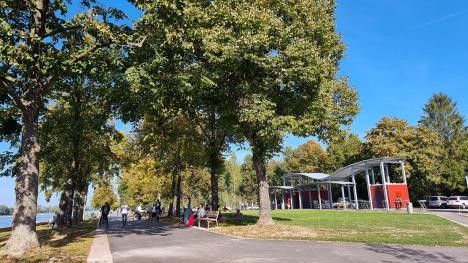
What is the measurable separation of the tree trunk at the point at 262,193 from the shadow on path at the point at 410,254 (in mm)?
8030

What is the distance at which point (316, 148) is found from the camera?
8550 centimetres

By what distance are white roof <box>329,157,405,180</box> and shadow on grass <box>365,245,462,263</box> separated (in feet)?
112

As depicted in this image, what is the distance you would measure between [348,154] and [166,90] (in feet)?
198

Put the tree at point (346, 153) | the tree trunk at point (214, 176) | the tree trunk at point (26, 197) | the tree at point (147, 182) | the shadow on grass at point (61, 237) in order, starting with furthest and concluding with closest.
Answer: the tree at point (346, 153), the tree at point (147, 182), the tree trunk at point (214, 176), the shadow on grass at point (61, 237), the tree trunk at point (26, 197)

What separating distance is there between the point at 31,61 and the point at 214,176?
18075 millimetres

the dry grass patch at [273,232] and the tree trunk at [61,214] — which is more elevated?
the tree trunk at [61,214]

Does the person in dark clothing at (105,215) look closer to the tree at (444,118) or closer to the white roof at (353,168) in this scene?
the white roof at (353,168)

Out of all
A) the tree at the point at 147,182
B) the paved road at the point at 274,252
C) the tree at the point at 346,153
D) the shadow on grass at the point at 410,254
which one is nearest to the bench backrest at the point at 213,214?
the paved road at the point at 274,252

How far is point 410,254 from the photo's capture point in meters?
11.6

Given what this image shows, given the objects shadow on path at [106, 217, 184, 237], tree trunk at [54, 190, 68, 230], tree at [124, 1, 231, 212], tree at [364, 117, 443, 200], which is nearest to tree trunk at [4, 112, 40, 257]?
tree at [124, 1, 231, 212]

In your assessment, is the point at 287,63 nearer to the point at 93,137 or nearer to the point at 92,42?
the point at 92,42

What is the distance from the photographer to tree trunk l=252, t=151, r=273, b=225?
826 inches

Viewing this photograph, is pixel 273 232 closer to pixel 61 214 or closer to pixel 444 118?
pixel 61 214

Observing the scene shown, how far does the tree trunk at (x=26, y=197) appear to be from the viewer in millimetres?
12688
